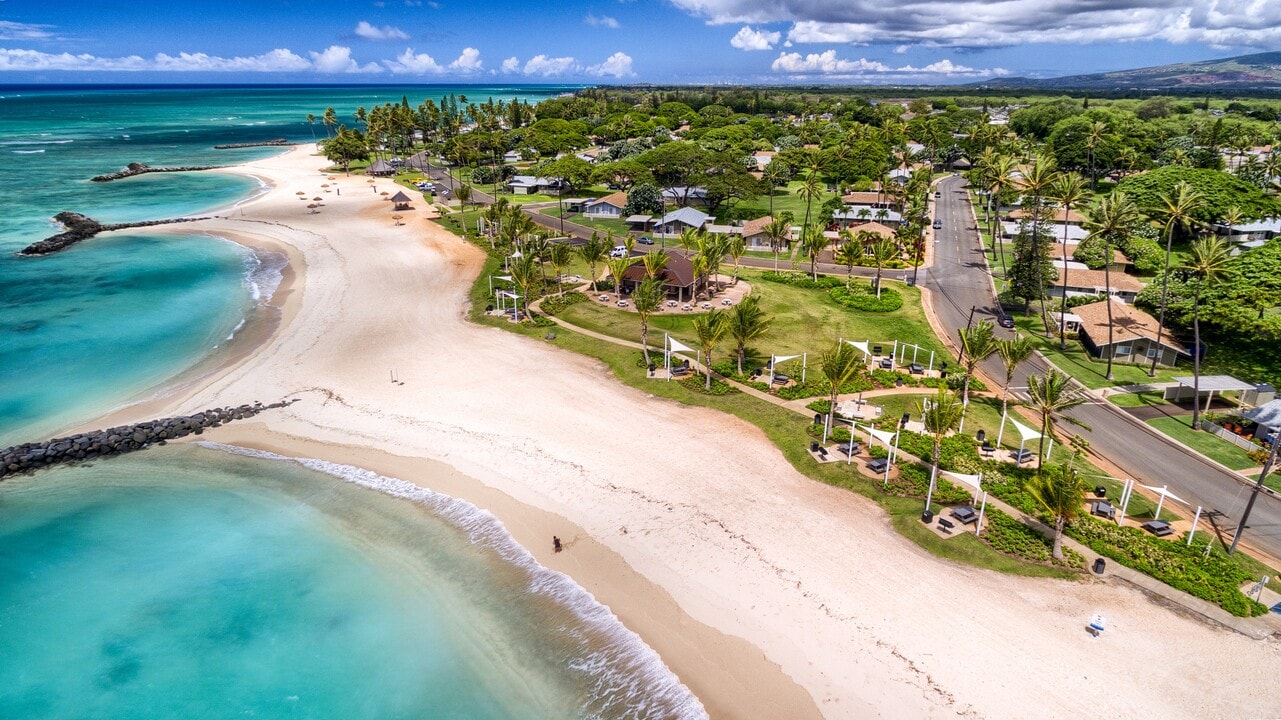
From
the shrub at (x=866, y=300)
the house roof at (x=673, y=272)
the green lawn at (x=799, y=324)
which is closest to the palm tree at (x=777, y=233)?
the shrub at (x=866, y=300)

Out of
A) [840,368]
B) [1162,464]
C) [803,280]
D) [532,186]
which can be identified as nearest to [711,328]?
[840,368]

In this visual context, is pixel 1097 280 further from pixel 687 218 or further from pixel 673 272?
pixel 687 218

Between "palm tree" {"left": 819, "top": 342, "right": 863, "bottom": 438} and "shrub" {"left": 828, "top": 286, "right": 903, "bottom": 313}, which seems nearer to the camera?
"palm tree" {"left": 819, "top": 342, "right": 863, "bottom": 438}

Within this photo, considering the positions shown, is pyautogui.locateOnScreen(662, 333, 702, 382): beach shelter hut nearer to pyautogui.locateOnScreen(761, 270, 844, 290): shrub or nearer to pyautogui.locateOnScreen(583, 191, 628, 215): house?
pyautogui.locateOnScreen(761, 270, 844, 290): shrub

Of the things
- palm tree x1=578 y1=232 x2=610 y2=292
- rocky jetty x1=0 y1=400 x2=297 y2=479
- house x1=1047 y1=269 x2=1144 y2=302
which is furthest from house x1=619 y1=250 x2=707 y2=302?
house x1=1047 y1=269 x2=1144 y2=302

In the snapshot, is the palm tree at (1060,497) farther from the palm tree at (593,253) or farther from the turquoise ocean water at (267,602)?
the palm tree at (593,253)

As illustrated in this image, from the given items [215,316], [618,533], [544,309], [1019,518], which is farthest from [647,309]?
[215,316]
